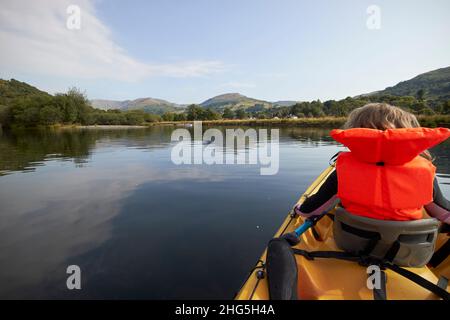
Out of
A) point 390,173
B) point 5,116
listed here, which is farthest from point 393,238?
point 5,116

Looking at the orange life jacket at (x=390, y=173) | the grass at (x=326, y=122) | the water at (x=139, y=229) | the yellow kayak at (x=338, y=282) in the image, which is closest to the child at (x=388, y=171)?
the orange life jacket at (x=390, y=173)

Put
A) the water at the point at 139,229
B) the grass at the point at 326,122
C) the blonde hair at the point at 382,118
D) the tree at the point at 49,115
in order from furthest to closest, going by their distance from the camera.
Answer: the tree at the point at 49,115
the grass at the point at 326,122
the water at the point at 139,229
the blonde hair at the point at 382,118

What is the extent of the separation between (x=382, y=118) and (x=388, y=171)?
2.04 feet

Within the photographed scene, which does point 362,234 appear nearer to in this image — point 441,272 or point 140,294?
point 441,272

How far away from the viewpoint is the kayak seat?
213 cm

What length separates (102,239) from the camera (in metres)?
5.35

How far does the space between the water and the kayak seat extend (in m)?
2.26

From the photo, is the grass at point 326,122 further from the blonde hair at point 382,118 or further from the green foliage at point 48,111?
the green foliage at point 48,111

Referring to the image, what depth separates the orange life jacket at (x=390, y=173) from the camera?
2.06 metres

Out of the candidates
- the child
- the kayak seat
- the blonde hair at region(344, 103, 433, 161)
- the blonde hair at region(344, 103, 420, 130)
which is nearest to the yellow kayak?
the kayak seat

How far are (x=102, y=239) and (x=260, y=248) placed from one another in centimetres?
353

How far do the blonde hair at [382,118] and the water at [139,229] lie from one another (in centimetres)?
310
